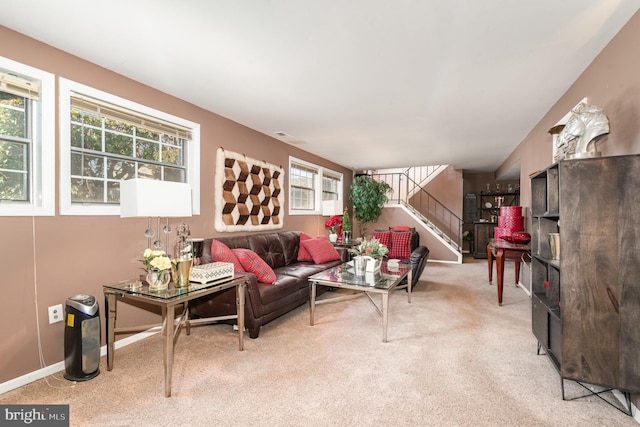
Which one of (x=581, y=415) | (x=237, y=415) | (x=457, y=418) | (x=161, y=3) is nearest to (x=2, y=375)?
(x=237, y=415)

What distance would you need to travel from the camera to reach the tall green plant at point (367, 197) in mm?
7551

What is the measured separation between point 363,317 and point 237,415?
1927 mm

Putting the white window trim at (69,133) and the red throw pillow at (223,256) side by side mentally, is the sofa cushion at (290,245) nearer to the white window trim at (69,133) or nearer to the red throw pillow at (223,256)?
the red throw pillow at (223,256)

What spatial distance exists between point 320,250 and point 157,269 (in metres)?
2.63

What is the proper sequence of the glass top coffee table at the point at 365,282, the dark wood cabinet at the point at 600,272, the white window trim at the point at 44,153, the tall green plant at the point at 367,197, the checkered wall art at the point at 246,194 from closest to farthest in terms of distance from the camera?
the dark wood cabinet at the point at 600,272
the white window trim at the point at 44,153
the glass top coffee table at the point at 365,282
the checkered wall art at the point at 246,194
the tall green plant at the point at 367,197

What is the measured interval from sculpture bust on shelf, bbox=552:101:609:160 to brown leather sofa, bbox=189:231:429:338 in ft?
8.57

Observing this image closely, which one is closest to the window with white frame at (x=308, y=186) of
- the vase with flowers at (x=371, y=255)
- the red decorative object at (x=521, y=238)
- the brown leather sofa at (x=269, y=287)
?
the brown leather sofa at (x=269, y=287)

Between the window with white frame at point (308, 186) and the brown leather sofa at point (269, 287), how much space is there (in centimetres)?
120

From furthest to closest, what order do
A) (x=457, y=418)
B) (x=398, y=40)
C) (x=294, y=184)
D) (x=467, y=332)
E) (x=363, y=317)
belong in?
(x=294, y=184)
(x=363, y=317)
(x=467, y=332)
(x=398, y=40)
(x=457, y=418)

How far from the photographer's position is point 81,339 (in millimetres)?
2119

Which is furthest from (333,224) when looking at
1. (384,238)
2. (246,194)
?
(246,194)

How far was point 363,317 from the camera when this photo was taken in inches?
135

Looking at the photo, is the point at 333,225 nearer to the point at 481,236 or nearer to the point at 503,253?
the point at 503,253

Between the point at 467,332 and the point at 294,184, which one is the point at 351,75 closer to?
the point at 467,332
